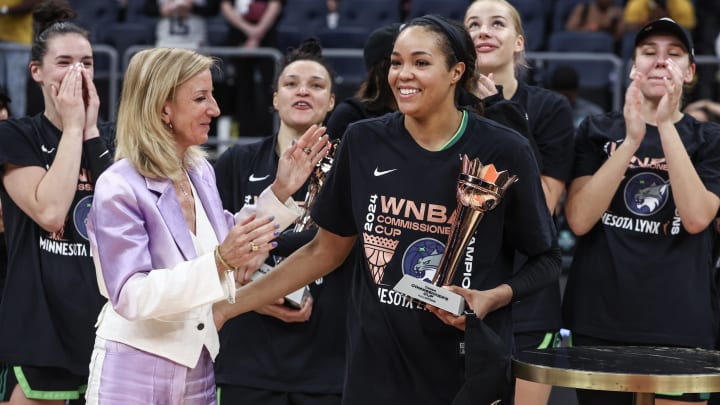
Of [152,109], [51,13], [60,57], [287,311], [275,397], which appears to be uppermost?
[51,13]

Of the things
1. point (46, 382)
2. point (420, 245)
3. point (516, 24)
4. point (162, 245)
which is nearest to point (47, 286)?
point (46, 382)

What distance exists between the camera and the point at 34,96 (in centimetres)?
843

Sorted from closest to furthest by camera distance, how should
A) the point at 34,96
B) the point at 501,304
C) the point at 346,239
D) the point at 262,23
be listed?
the point at 501,304 → the point at 346,239 → the point at 34,96 → the point at 262,23

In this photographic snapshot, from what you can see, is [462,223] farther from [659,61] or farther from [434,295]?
[659,61]

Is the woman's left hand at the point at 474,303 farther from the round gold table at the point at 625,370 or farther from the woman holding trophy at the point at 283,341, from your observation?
the woman holding trophy at the point at 283,341

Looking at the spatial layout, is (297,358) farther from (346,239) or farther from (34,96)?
(34,96)

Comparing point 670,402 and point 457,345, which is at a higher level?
point 457,345

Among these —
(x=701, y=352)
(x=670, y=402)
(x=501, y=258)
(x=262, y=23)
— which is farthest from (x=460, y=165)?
(x=262, y=23)

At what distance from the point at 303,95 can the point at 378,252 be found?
166cm

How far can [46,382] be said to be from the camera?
15.0 ft

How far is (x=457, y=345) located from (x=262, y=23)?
23.9 ft

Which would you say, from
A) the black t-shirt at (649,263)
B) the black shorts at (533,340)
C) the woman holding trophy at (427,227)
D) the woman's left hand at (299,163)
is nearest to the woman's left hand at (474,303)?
the woman holding trophy at (427,227)

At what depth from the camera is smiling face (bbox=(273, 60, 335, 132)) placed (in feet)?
15.8

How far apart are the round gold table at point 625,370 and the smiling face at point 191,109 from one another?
1216 millimetres
